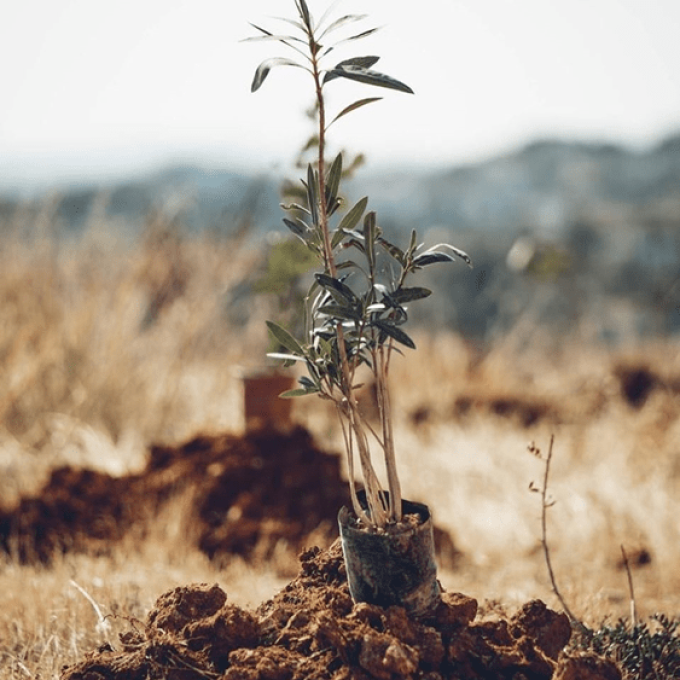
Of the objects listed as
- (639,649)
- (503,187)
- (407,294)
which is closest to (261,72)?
(407,294)

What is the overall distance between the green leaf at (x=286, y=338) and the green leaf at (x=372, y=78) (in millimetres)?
450

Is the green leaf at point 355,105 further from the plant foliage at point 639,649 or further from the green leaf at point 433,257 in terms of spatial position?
the plant foliage at point 639,649

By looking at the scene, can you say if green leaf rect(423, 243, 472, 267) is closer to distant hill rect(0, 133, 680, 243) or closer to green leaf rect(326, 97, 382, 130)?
green leaf rect(326, 97, 382, 130)

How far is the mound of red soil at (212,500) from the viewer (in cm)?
303

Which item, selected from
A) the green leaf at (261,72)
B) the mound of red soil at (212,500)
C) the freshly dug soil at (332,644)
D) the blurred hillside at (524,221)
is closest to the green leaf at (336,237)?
the green leaf at (261,72)

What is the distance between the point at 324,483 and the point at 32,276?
2269mm

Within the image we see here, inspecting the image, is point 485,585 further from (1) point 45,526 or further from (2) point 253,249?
(2) point 253,249

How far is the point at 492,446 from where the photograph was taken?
14.9 feet

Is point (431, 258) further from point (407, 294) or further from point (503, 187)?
point (503, 187)

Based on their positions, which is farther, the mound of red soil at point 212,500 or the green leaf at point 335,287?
the mound of red soil at point 212,500

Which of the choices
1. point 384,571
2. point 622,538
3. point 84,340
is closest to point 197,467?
point 84,340

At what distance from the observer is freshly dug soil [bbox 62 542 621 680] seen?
1382 millimetres

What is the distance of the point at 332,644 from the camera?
141cm

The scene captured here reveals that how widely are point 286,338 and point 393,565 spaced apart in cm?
44
